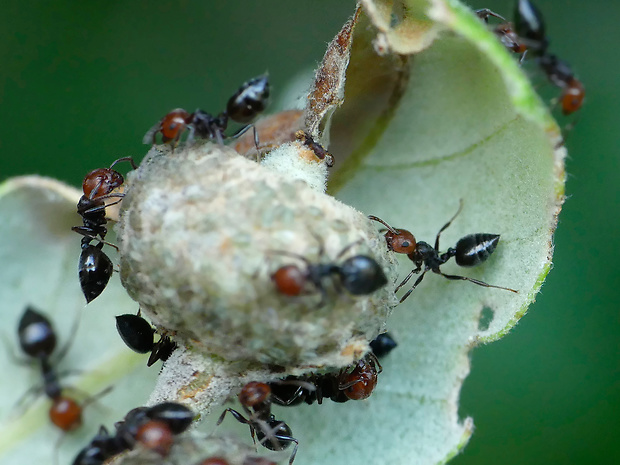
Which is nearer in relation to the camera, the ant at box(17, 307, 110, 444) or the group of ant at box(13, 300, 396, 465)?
the group of ant at box(13, 300, 396, 465)

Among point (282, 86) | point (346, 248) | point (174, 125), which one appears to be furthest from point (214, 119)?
point (282, 86)

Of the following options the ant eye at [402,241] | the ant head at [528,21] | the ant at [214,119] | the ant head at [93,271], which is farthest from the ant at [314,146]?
the ant head at [528,21]

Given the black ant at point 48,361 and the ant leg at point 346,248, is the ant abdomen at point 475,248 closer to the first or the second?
the ant leg at point 346,248

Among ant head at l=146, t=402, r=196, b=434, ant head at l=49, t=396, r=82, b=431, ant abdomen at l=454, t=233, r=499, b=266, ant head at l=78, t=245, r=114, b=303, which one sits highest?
ant abdomen at l=454, t=233, r=499, b=266

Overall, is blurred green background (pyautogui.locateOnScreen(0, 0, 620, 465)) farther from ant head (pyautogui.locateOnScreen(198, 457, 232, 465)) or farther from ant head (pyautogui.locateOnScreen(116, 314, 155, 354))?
ant head (pyautogui.locateOnScreen(198, 457, 232, 465))

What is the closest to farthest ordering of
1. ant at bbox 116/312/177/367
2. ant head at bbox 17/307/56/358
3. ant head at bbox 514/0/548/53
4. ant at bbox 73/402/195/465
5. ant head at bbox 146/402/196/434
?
ant at bbox 73/402/195/465
ant head at bbox 146/402/196/434
ant at bbox 116/312/177/367
ant head at bbox 17/307/56/358
ant head at bbox 514/0/548/53

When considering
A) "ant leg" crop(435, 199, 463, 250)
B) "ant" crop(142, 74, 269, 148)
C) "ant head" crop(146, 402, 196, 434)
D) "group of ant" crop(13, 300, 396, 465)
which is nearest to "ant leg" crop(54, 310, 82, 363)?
"group of ant" crop(13, 300, 396, 465)

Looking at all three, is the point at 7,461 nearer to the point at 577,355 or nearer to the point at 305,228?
the point at 305,228
